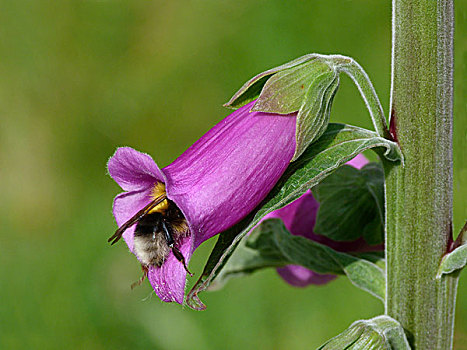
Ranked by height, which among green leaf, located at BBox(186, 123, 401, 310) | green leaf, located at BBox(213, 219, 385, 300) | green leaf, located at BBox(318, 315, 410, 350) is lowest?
green leaf, located at BBox(318, 315, 410, 350)

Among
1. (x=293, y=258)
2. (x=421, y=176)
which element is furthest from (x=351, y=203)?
(x=421, y=176)

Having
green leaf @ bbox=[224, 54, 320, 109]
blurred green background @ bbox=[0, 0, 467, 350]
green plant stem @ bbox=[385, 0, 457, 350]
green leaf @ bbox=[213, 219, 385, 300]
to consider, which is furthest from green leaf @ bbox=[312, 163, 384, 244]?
blurred green background @ bbox=[0, 0, 467, 350]

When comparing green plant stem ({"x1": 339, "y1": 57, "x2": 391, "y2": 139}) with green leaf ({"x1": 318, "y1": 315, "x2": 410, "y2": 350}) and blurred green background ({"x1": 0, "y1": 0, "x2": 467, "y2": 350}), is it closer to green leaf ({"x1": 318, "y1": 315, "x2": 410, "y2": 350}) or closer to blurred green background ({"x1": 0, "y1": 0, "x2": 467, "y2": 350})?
green leaf ({"x1": 318, "y1": 315, "x2": 410, "y2": 350})

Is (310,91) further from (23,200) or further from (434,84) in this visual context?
(23,200)

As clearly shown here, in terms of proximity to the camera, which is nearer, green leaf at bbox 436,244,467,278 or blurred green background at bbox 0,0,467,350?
green leaf at bbox 436,244,467,278

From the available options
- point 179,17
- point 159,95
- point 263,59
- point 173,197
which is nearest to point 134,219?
point 173,197

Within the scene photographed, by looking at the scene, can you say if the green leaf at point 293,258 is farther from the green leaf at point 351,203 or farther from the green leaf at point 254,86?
the green leaf at point 254,86
